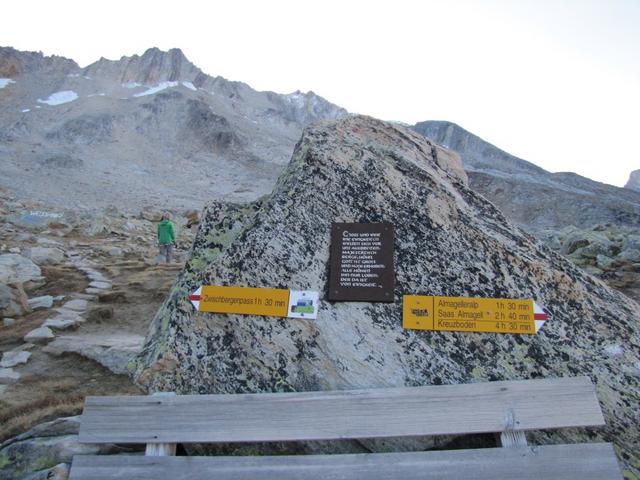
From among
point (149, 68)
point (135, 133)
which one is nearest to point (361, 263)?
point (135, 133)

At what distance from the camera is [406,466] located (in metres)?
3.26

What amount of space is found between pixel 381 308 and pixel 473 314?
0.84 meters

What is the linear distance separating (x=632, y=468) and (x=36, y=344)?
761 centimetres

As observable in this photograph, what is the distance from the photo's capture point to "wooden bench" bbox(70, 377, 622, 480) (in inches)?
128

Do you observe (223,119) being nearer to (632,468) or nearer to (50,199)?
(50,199)

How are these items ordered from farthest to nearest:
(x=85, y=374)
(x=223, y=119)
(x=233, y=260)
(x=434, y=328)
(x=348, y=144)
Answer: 1. (x=223, y=119)
2. (x=85, y=374)
3. (x=348, y=144)
4. (x=233, y=260)
5. (x=434, y=328)

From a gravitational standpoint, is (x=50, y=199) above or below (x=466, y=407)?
Answer: above

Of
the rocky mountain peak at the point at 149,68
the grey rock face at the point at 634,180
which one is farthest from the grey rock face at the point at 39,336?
the grey rock face at the point at 634,180

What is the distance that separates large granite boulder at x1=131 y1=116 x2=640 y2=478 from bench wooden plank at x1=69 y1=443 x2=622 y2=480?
1.63 ft

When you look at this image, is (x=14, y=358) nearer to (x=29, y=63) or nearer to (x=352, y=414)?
(x=352, y=414)

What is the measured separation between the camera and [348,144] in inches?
219

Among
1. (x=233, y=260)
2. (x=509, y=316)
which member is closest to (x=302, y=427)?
(x=233, y=260)

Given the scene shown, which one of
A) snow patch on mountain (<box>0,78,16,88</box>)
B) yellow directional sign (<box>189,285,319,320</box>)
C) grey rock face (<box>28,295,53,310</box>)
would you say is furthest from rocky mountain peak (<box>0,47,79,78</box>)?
yellow directional sign (<box>189,285,319,320</box>)

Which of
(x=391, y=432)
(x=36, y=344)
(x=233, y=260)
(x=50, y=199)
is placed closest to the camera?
(x=391, y=432)
